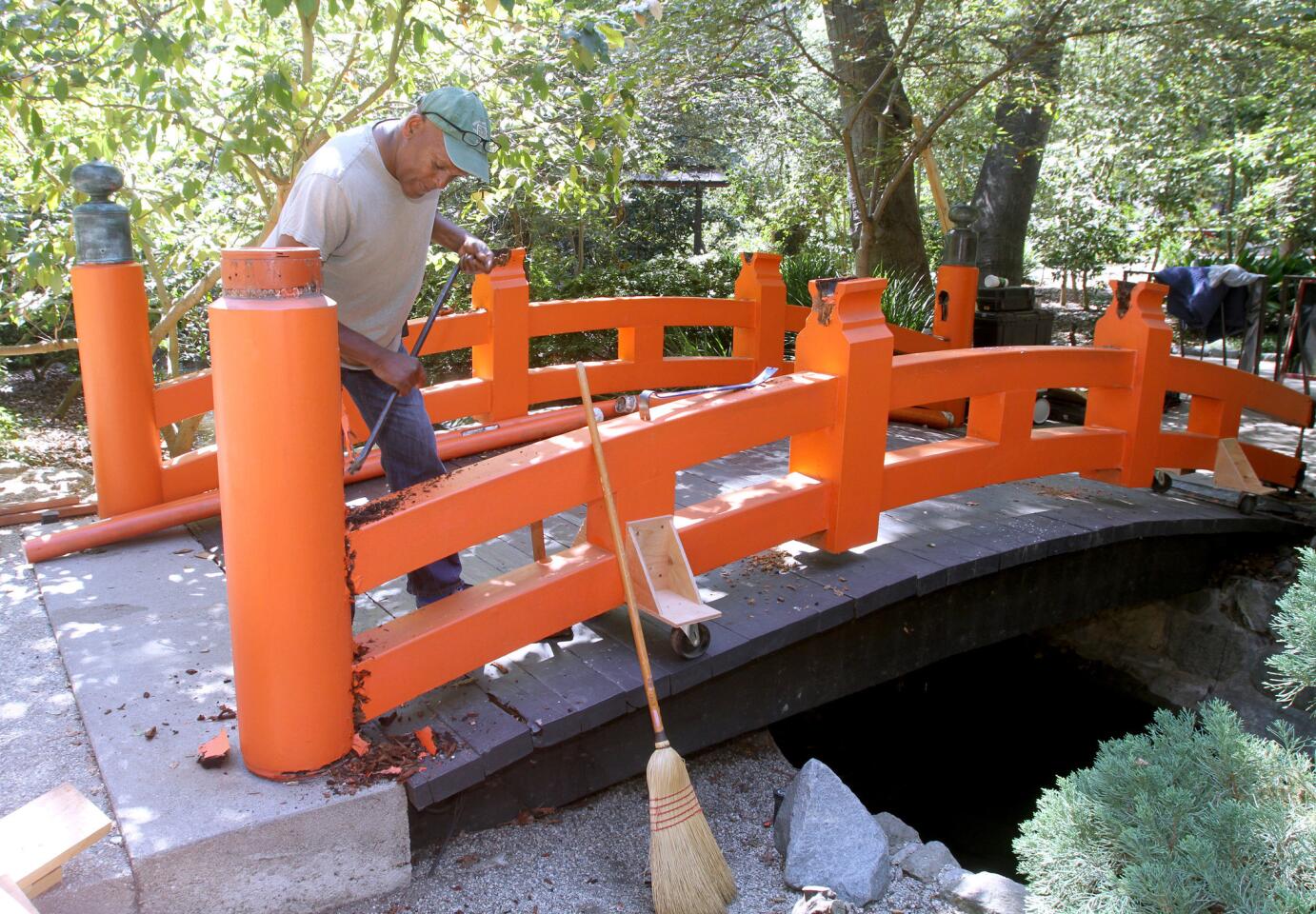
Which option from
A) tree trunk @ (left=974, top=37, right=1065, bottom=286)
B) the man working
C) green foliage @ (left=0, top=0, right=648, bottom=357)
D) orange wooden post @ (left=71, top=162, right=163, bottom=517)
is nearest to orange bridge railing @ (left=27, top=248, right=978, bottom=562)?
orange wooden post @ (left=71, top=162, right=163, bottom=517)

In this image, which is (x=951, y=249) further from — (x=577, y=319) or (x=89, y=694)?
(x=89, y=694)

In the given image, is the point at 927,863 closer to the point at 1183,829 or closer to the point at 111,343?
the point at 1183,829

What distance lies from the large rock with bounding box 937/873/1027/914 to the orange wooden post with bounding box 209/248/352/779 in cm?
181

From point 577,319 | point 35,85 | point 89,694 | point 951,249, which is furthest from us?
point 951,249

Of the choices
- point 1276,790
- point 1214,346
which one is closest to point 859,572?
point 1276,790

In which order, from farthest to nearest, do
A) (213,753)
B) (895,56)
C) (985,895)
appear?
(895,56), (985,895), (213,753)

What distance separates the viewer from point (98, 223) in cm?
434

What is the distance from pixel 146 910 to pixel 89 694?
97 centimetres

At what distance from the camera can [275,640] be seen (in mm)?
2705

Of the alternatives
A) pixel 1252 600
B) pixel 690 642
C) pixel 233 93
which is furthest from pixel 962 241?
pixel 690 642

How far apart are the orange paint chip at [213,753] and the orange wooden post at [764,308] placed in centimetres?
463

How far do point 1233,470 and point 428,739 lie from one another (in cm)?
484

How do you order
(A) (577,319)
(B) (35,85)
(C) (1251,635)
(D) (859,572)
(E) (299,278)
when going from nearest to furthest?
(E) (299,278)
(D) (859,572)
(B) (35,85)
(C) (1251,635)
(A) (577,319)

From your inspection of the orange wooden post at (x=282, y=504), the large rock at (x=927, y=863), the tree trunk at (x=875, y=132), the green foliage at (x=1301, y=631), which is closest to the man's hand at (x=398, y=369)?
the orange wooden post at (x=282, y=504)
